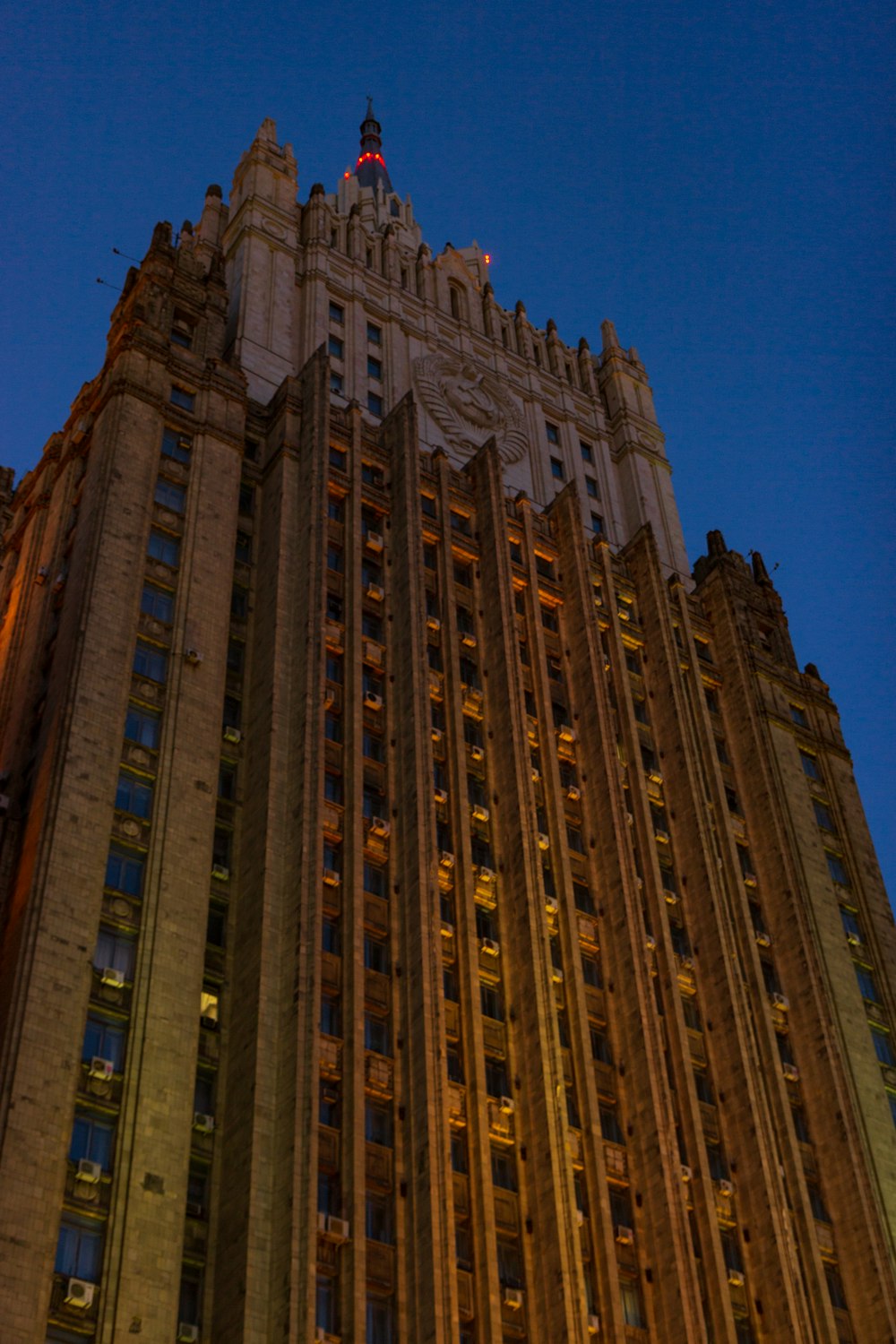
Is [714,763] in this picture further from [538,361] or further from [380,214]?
[380,214]

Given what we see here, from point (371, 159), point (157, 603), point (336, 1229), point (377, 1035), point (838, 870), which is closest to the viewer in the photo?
point (336, 1229)

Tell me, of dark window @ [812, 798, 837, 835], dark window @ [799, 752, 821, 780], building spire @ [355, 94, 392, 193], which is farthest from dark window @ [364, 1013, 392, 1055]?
building spire @ [355, 94, 392, 193]

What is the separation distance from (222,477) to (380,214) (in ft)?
111

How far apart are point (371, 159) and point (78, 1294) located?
93497mm

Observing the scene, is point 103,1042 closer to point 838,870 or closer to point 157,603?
point 157,603

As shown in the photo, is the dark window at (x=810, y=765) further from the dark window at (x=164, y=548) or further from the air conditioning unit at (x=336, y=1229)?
the air conditioning unit at (x=336, y=1229)

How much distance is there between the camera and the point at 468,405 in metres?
77.1

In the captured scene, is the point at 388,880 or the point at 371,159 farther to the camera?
the point at 371,159

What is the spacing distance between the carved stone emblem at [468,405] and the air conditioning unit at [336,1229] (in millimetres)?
40324

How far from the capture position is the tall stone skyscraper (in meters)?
42.0

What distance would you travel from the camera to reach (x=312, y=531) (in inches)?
2367

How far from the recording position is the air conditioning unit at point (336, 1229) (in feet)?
137

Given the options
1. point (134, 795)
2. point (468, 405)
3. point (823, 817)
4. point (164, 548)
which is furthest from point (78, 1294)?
point (468, 405)

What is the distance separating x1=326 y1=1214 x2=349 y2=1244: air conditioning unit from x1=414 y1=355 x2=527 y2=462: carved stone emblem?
132 feet
